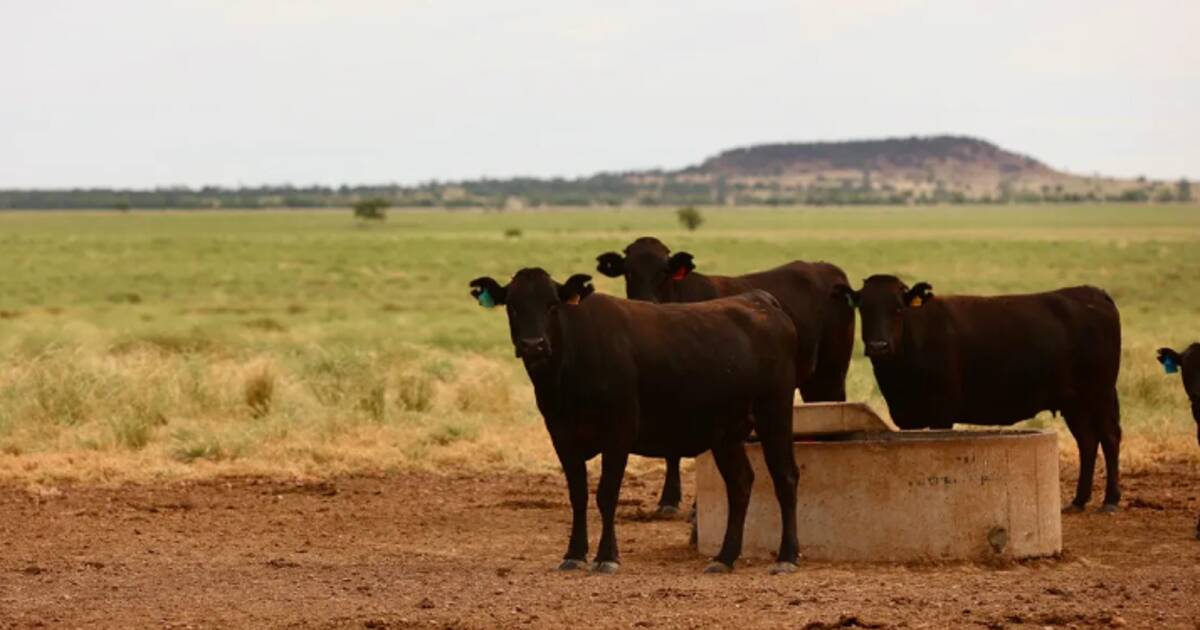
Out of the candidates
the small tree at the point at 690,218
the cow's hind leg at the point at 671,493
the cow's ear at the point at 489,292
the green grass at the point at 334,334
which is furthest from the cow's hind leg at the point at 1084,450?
the small tree at the point at 690,218

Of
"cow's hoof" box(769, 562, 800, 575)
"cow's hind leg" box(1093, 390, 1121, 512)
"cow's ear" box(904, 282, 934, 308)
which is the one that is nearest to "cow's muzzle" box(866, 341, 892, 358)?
"cow's ear" box(904, 282, 934, 308)

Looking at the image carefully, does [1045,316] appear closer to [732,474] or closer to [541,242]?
[732,474]

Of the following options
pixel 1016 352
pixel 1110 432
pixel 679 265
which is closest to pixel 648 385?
pixel 679 265

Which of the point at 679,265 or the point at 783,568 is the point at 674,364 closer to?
the point at 783,568

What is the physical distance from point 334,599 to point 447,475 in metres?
6.39

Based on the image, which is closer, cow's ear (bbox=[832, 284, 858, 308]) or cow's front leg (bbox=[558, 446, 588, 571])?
cow's front leg (bbox=[558, 446, 588, 571])

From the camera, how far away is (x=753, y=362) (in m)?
11.6

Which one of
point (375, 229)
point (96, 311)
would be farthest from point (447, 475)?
point (375, 229)

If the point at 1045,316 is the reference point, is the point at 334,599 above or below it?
below

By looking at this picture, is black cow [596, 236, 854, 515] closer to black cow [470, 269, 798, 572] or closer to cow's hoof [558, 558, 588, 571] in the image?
black cow [470, 269, 798, 572]

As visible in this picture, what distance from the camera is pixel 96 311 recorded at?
4344cm

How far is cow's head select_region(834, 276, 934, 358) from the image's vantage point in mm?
13633

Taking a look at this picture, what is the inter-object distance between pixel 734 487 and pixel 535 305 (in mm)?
1802

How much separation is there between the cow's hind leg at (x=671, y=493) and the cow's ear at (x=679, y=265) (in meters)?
1.39
